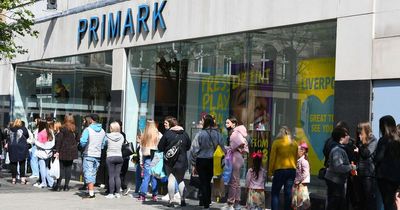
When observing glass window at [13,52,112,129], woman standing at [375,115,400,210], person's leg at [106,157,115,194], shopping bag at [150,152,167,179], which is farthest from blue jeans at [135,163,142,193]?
woman standing at [375,115,400,210]

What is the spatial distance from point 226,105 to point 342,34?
12.4 ft

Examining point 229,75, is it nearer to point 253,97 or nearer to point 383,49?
point 253,97

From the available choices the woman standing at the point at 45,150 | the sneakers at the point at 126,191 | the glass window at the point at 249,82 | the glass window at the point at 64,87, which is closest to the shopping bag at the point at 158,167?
the glass window at the point at 249,82

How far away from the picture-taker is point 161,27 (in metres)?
15.5

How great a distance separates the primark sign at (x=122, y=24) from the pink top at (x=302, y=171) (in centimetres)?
584

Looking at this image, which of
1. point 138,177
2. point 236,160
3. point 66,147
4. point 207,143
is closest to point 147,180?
point 138,177

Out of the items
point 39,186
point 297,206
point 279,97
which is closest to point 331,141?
point 297,206

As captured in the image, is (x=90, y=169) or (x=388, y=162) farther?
(x=90, y=169)

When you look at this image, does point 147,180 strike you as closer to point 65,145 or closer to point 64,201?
point 64,201

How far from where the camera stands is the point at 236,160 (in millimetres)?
11625

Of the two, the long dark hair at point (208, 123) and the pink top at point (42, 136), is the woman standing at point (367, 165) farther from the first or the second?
the pink top at point (42, 136)

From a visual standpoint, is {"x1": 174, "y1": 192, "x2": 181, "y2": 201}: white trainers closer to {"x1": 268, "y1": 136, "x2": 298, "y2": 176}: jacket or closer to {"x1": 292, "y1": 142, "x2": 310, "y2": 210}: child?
{"x1": 268, "y1": 136, "x2": 298, "y2": 176}: jacket

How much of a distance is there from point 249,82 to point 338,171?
448 cm

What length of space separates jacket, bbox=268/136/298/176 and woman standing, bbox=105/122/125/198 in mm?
3877
